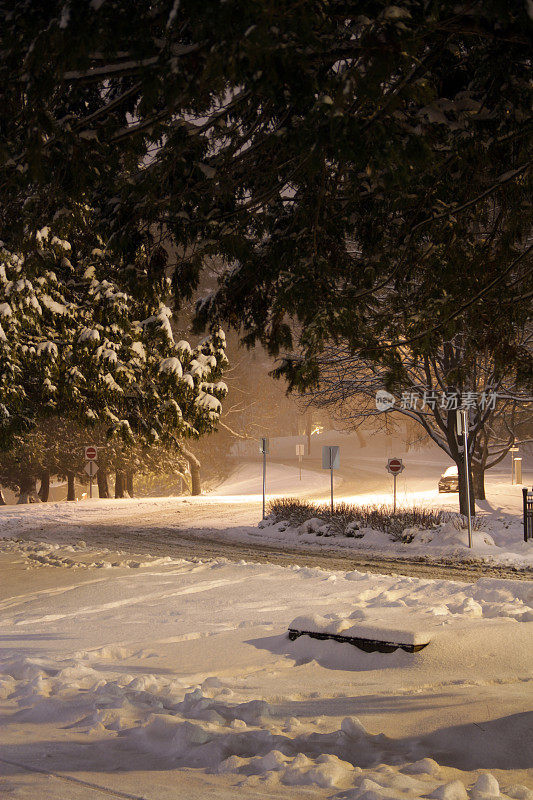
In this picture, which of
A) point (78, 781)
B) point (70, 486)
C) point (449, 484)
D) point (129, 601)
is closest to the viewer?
point (78, 781)

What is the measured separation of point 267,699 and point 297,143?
154 inches

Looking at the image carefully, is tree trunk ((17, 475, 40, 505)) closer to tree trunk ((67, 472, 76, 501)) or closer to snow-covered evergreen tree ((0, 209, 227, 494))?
tree trunk ((67, 472, 76, 501))

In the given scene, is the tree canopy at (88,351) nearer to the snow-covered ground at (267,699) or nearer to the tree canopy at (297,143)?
the snow-covered ground at (267,699)

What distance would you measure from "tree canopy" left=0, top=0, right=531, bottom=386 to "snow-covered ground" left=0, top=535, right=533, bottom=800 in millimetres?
2758

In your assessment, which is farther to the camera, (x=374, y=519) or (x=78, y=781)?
(x=374, y=519)

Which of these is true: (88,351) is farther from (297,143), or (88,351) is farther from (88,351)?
(297,143)

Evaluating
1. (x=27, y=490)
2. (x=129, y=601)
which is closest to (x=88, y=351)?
(x=129, y=601)

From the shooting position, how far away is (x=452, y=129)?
213 inches

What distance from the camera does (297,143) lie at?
459cm

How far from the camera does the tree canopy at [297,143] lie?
147 inches

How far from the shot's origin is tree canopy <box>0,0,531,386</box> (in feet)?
12.2

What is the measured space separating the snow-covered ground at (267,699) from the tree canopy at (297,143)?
2.76 meters

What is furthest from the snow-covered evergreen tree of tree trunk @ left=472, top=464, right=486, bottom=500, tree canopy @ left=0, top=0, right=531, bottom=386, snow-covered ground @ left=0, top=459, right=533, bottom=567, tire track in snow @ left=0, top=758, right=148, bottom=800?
tree trunk @ left=472, top=464, right=486, bottom=500

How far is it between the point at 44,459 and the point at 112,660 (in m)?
33.8
